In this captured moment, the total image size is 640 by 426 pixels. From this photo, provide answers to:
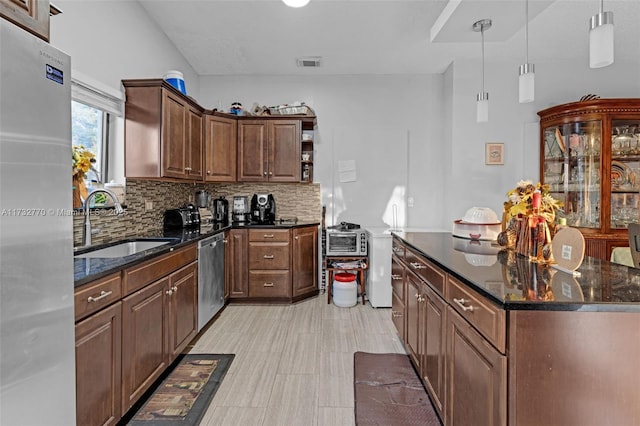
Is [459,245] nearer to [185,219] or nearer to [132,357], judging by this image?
[132,357]

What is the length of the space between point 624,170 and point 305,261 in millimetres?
3597

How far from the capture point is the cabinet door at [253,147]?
4.20 m

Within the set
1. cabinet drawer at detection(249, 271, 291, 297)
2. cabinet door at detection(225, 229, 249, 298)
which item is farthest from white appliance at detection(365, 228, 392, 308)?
cabinet door at detection(225, 229, 249, 298)

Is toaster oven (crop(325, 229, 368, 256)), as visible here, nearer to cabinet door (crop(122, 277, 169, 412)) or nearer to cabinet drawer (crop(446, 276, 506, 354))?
cabinet door (crop(122, 277, 169, 412))

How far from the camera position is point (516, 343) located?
109 centimetres

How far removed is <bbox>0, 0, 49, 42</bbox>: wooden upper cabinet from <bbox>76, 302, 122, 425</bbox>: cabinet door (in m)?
1.09

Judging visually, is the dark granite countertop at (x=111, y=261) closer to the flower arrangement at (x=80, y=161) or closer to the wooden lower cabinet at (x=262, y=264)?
the flower arrangement at (x=80, y=161)

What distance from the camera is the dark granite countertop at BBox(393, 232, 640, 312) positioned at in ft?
3.53

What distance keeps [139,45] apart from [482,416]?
3.54 m

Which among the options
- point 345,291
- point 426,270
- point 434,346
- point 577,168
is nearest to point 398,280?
point 426,270

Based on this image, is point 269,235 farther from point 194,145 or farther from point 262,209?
point 194,145

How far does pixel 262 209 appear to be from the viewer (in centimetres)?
428

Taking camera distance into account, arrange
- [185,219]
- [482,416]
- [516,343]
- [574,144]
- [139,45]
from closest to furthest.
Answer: [516,343], [482,416], [139,45], [185,219], [574,144]

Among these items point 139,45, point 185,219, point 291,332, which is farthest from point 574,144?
point 139,45
